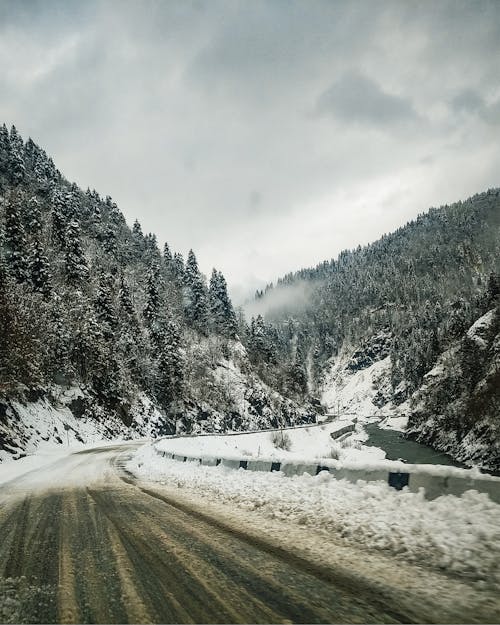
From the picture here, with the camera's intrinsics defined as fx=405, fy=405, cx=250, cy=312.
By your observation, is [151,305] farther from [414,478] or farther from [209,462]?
[414,478]

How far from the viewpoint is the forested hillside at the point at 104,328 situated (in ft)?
115

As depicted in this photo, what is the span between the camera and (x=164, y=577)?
3773mm

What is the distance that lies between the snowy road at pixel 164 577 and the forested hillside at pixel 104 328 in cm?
1763

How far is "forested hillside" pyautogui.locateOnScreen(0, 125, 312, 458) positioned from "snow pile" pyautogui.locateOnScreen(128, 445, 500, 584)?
1734 centimetres

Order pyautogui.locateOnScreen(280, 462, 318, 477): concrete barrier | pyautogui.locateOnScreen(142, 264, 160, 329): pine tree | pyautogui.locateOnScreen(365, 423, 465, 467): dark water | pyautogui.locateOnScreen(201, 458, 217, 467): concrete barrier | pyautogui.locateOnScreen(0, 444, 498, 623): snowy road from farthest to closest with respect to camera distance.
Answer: pyautogui.locateOnScreen(142, 264, 160, 329): pine tree → pyautogui.locateOnScreen(365, 423, 465, 467): dark water → pyautogui.locateOnScreen(201, 458, 217, 467): concrete barrier → pyautogui.locateOnScreen(280, 462, 318, 477): concrete barrier → pyautogui.locateOnScreen(0, 444, 498, 623): snowy road

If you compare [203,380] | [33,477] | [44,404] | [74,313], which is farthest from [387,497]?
[203,380]

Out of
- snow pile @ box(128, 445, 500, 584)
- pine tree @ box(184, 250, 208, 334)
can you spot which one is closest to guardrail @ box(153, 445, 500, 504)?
snow pile @ box(128, 445, 500, 584)

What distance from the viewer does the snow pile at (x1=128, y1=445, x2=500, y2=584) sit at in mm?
4188

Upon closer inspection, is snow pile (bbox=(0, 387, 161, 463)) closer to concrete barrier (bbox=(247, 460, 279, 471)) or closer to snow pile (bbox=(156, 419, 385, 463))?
snow pile (bbox=(156, 419, 385, 463))

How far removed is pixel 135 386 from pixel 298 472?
49.2m

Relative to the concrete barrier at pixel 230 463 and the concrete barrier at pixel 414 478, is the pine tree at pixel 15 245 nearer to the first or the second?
the concrete barrier at pixel 230 463

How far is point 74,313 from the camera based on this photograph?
45812 mm

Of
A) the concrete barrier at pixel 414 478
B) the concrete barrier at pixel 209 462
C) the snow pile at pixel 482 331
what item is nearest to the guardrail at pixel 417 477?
the concrete barrier at pixel 414 478

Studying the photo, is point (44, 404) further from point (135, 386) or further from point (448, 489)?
point (448, 489)
